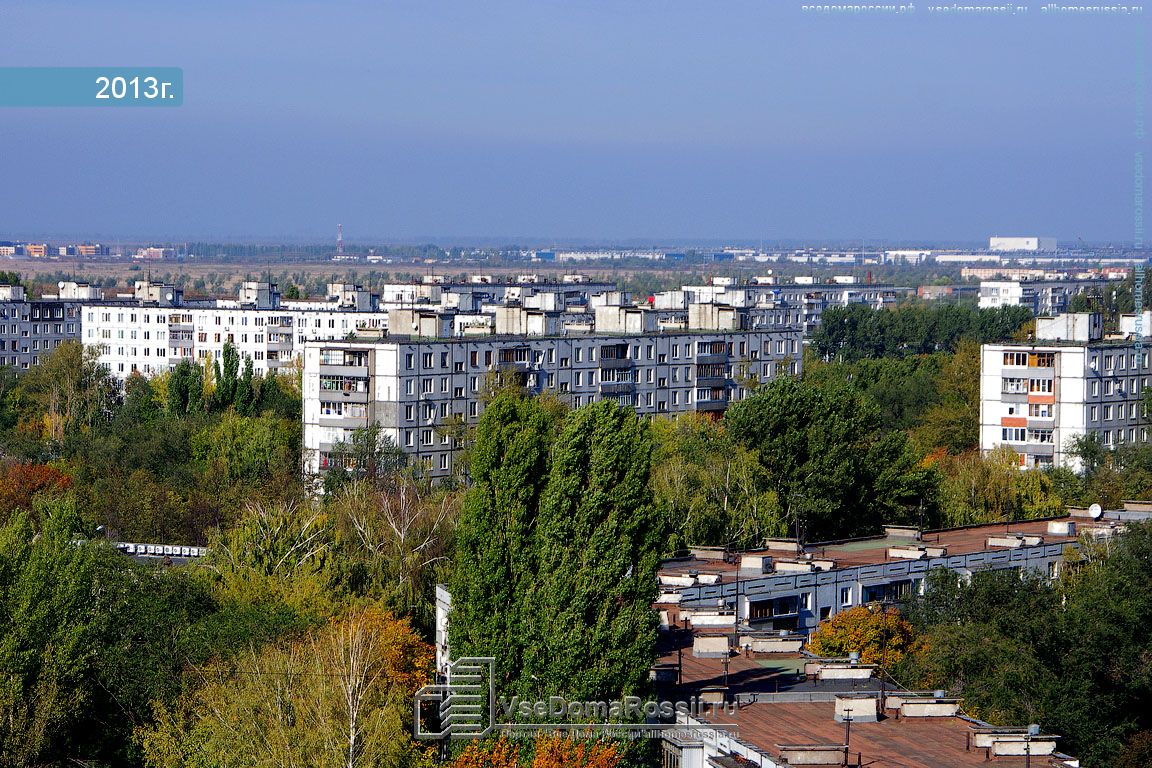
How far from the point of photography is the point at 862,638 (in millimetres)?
18625

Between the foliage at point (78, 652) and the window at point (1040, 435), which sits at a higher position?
the window at point (1040, 435)

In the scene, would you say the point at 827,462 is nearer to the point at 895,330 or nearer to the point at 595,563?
the point at 595,563

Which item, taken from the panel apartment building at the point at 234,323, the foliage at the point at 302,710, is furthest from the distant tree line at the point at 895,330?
the foliage at the point at 302,710

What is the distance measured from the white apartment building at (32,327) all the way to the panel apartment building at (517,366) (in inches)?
908

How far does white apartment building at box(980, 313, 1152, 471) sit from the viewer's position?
3600 centimetres

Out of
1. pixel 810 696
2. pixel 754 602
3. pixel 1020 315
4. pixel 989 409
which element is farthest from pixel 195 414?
pixel 1020 315

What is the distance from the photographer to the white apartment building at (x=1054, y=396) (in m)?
36.0

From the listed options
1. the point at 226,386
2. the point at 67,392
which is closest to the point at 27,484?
the point at 226,386

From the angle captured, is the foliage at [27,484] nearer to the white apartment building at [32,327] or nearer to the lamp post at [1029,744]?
the lamp post at [1029,744]

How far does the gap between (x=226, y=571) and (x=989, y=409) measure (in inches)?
843

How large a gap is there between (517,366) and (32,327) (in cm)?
3259

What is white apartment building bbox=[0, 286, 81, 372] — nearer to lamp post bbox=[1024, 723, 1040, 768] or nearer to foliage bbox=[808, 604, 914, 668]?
foliage bbox=[808, 604, 914, 668]

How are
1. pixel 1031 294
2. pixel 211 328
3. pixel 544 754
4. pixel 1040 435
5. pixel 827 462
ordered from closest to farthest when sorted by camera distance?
pixel 544 754
pixel 827 462
pixel 1040 435
pixel 211 328
pixel 1031 294

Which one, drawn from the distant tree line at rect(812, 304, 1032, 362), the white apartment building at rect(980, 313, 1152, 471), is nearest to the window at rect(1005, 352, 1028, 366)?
the white apartment building at rect(980, 313, 1152, 471)
